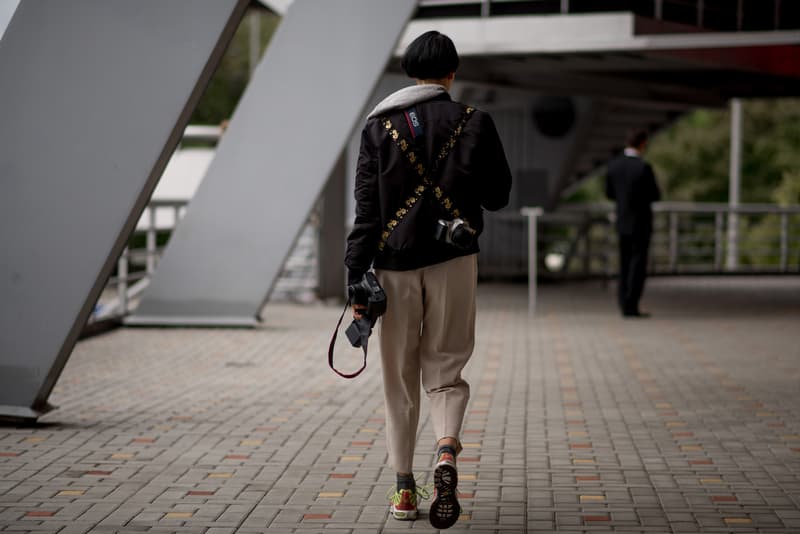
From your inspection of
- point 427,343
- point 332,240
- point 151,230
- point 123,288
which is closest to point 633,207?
point 332,240

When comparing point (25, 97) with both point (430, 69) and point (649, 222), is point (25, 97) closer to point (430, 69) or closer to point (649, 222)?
point (430, 69)

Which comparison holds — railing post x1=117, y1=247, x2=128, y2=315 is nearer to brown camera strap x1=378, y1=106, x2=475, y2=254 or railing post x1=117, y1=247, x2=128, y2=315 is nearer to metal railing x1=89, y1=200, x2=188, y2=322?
metal railing x1=89, y1=200, x2=188, y2=322

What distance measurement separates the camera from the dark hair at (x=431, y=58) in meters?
4.95

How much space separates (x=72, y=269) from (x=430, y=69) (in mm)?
2667

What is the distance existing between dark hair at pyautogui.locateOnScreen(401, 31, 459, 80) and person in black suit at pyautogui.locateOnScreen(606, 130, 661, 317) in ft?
31.3

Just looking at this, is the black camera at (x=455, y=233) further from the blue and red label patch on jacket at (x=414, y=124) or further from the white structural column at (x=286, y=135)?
the white structural column at (x=286, y=135)

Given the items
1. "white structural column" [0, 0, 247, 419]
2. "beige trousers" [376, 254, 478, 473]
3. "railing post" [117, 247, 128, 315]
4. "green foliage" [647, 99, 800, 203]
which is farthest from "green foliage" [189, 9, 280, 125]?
"beige trousers" [376, 254, 478, 473]

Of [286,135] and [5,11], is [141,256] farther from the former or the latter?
[5,11]

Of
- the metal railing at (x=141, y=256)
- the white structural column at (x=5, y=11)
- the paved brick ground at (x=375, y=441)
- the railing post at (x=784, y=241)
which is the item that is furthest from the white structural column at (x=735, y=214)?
the white structural column at (x=5, y=11)

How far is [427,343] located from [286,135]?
7745mm

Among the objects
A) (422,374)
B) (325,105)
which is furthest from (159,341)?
(422,374)

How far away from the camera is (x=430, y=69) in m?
4.97

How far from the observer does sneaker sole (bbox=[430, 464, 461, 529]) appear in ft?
15.3

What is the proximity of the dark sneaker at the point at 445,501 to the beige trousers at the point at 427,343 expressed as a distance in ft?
0.85
